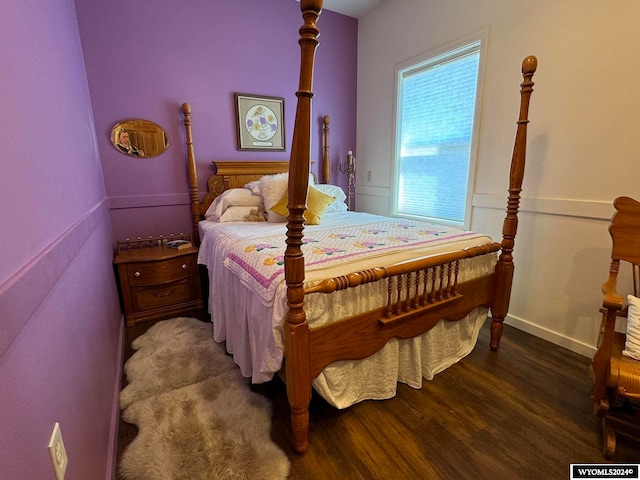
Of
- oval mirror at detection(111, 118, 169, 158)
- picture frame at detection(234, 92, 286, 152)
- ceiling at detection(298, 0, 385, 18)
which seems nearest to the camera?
oval mirror at detection(111, 118, 169, 158)

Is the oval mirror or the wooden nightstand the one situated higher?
the oval mirror

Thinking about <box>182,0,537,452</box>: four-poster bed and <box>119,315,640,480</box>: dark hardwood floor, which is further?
<box>119,315,640,480</box>: dark hardwood floor

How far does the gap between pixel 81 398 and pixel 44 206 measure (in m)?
0.62

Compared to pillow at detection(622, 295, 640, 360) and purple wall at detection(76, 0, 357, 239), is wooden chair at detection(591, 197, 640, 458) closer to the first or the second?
pillow at detection(622, 295, 640, 360)

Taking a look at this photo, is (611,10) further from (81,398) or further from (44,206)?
(81,398)

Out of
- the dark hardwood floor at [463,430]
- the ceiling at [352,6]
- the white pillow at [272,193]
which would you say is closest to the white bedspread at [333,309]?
the dark hardwood floor at [463,430]

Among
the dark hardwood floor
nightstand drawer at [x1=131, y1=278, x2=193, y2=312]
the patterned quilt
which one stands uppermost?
the patterned quilt

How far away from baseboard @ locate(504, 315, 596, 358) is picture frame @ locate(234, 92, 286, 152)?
2.72m

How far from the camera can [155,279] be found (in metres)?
2.48

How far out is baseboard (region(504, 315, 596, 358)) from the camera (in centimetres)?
200

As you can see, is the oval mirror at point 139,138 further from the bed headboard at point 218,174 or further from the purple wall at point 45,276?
the purple wall at point 45,276

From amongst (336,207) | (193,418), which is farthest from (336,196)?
(193,418)

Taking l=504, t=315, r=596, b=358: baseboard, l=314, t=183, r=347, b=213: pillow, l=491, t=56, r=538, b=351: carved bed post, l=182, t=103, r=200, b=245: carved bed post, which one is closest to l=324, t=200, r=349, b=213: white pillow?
l=314, t=183, r=347, b=213: pillow

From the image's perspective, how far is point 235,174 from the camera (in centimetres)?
304
